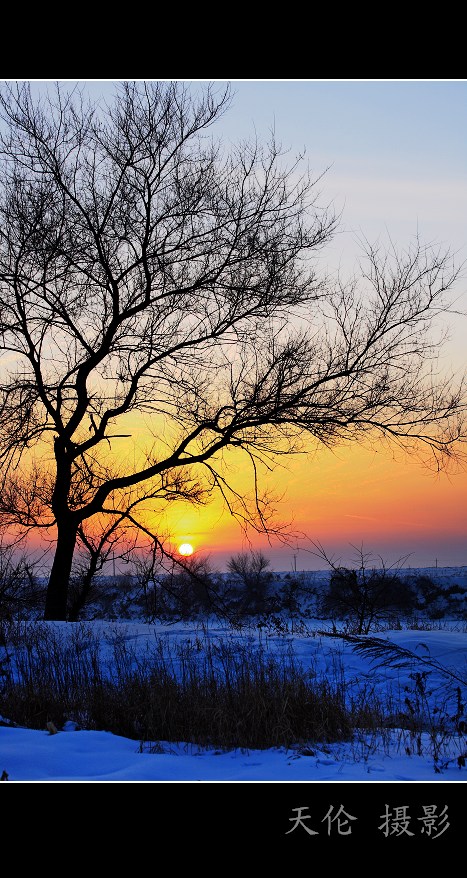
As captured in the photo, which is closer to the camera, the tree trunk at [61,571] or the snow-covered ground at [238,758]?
the snow-covered ground at [238,758]

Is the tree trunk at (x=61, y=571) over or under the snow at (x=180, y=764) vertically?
over

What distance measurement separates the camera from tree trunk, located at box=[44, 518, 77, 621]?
1425 cm

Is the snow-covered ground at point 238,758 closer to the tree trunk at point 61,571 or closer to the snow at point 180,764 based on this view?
the snow at point 180,764

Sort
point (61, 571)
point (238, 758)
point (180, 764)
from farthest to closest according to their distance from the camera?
point (61, 571) → point (238, 758) → point (180, 764)

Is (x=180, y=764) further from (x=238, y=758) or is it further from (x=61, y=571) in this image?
(x=61, y=571)

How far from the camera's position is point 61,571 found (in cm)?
1434

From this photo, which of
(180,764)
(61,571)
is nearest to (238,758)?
(180,764)

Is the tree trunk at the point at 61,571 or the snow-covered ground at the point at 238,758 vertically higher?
the tree trunk at the point at 61,571

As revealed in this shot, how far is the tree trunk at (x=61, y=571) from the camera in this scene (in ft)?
46.8

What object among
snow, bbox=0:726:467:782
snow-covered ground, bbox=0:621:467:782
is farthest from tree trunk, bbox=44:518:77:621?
snow, bbox=0:726:467:782

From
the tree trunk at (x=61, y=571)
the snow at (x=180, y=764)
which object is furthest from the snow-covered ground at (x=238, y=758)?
the tree trunk at (x=61, y=571)
